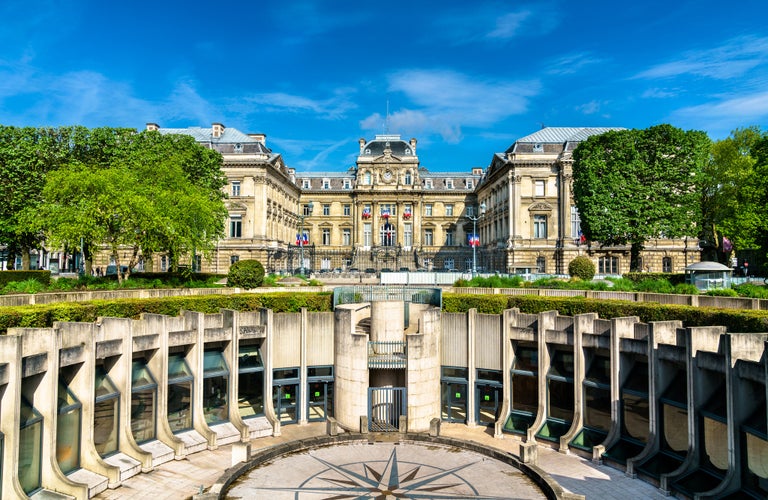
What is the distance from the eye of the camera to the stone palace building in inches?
2613

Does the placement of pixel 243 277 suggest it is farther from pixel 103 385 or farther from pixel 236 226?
pixel 236 226

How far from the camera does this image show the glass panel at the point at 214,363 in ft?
79.7

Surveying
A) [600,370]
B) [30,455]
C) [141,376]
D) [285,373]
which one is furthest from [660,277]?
[30,455]

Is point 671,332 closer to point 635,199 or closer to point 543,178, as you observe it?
point 635,199

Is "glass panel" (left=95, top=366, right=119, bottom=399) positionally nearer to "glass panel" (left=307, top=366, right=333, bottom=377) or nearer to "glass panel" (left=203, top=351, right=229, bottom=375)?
"glass panel" (left=203, top=351, right=229, bottom=375)

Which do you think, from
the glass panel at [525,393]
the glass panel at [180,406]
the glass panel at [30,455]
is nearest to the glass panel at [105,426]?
the glass panel at [30,455]

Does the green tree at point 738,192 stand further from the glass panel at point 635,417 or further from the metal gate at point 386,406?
the metal gate at point 386,406

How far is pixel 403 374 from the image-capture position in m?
25.5

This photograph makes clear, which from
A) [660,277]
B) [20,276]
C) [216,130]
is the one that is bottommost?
[660,277]

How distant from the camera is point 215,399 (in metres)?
24.2

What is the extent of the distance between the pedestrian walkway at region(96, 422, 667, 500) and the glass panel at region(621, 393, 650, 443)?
5.66ft

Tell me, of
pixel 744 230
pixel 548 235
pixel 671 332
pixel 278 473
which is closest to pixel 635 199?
pixel 744 230

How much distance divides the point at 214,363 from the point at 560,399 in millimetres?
15678

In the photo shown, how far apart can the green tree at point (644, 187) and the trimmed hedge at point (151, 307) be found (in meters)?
29.5
